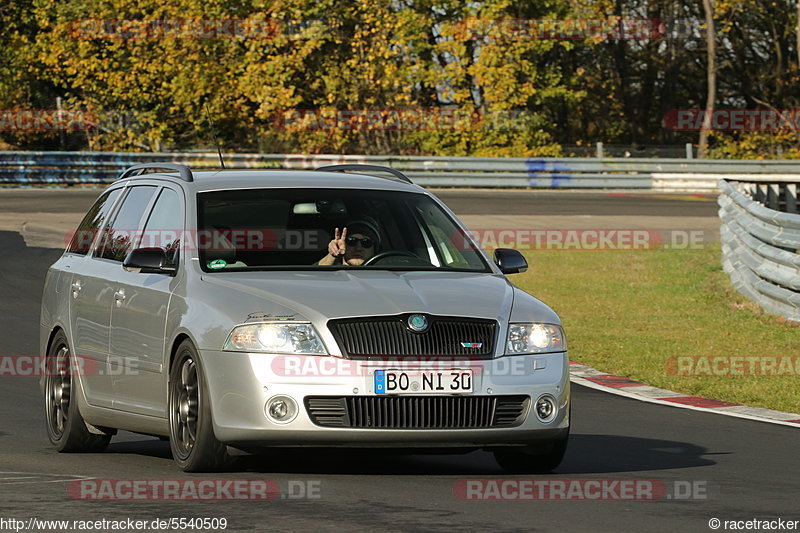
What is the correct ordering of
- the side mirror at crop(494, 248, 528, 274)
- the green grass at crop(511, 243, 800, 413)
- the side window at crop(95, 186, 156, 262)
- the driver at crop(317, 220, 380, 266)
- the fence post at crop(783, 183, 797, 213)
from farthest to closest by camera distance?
the fence post at crop(783, 183, 797, 213) → the green grass at crop(511, 243, 800, 413) → the side window at crop(95, 186, 156, 262) → the side mirror at crop(494, 248, 528, 274) → the driver at crop(317, 220, 380, 266)

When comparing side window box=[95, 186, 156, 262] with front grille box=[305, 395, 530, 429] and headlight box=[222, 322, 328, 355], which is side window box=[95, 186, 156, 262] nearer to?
headlight box=[222, 322, 328, 355]

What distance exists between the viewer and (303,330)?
24.2 ft

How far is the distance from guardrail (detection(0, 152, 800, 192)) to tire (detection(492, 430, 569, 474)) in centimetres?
3098

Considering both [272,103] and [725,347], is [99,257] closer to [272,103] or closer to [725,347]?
[725,347]

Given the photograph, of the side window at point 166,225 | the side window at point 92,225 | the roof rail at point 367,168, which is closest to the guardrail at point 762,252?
the roof rail at point 367,168

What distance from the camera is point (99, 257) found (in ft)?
31.2

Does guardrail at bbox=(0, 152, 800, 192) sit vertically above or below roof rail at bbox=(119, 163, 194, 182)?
below

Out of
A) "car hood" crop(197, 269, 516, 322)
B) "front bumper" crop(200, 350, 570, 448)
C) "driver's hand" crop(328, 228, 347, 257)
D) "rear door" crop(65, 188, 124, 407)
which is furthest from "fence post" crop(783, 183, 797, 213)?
"front bumper" crop(200, 350, 570, 448)

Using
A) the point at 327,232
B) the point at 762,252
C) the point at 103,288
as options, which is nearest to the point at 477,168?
the point at 762,252

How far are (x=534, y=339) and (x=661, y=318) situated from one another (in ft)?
34.4

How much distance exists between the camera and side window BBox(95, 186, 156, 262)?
363 inches

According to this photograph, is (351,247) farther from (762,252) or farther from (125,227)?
(762,252)

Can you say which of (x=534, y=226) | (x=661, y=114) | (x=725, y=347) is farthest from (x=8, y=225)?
(x=661, y=114)

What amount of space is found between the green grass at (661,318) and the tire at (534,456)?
4.14 m
